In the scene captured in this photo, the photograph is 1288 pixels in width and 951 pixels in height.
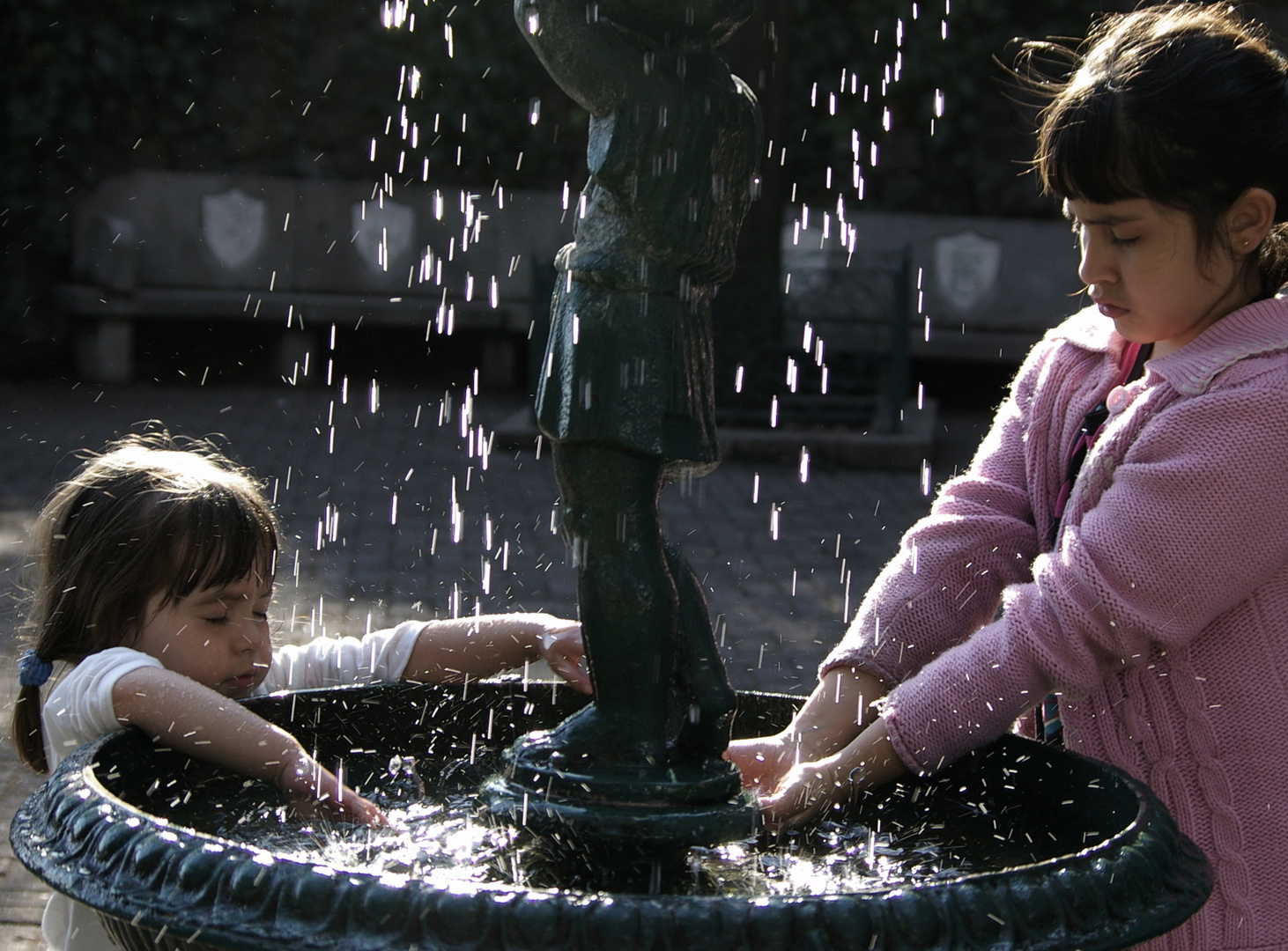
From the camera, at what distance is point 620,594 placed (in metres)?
1.53

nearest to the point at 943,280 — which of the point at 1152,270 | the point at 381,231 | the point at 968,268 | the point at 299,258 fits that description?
the point at 968,268

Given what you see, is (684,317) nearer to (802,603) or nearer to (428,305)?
(802,603)

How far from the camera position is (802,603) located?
216 inches

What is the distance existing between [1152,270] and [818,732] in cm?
69

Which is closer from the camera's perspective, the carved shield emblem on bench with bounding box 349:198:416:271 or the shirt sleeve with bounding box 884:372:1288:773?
the shirt sleeve with bounding box 884:372:1288:773

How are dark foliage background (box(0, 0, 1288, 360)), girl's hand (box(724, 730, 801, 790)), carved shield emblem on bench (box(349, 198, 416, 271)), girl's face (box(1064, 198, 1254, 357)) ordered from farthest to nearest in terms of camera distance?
carved shield emblem on bench (box(349, 198, 416, 271)) < dark foliage background (box(0, 0, 1288, 360)) < girl's hand (box(724, 730, 801, 790)) < girl's face (box(1064, 198, 1254, 357))

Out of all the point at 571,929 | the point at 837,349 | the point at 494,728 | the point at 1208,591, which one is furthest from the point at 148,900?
the point at 837,349

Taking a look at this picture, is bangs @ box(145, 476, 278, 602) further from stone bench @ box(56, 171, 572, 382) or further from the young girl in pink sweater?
stone bench @ box(56, 171, 572, 382)

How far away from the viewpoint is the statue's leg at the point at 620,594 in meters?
1.53

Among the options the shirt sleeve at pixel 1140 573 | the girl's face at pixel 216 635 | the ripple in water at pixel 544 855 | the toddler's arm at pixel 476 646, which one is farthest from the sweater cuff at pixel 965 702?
the girl's face at pixel 216 635

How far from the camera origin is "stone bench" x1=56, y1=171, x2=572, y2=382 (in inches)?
403

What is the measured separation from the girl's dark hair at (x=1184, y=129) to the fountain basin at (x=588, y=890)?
0.66m

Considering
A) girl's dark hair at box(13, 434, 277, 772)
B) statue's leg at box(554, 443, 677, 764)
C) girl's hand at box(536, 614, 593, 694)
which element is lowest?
girl's hand at box(536, 614, 593, 694)

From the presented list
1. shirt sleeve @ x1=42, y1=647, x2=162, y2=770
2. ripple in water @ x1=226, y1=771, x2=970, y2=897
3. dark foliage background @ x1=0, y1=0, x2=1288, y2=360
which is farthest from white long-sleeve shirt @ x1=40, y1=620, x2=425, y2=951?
dark foliage background @ x1=0, y1=0, x2=1288, y2=360
